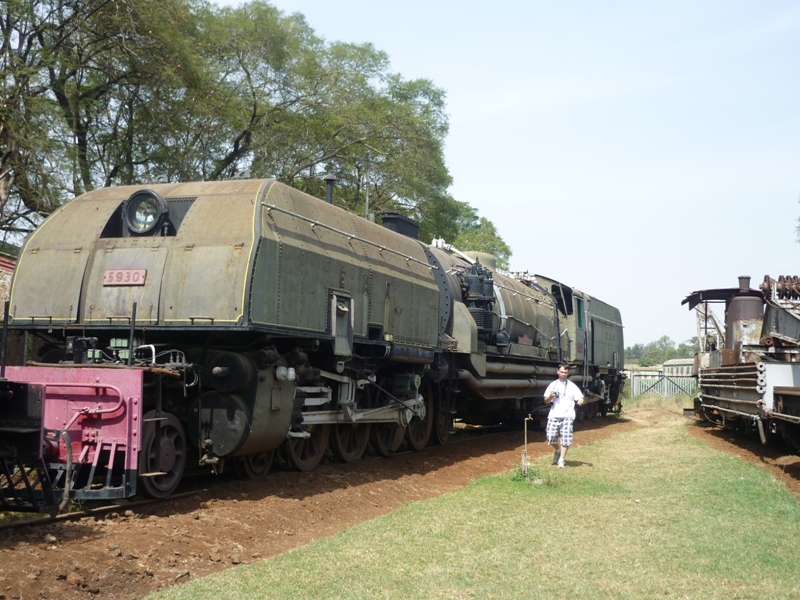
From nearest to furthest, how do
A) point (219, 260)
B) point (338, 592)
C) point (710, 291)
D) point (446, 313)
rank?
point (338, 592) → point (219, 260) → point (446, 313) → point (710, 291)

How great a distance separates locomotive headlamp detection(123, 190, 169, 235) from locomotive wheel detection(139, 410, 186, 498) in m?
2.28

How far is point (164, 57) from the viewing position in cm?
2059

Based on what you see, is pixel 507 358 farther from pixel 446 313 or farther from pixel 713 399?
pixel 713 399

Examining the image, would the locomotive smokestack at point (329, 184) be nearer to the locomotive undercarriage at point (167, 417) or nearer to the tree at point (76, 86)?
the locomotive undercarriage at point (167, 417)

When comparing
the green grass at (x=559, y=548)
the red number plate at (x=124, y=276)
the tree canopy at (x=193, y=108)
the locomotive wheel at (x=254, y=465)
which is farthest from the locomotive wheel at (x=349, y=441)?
the tree canopy at (x=193, y=108)

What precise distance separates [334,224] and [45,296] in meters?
3.66

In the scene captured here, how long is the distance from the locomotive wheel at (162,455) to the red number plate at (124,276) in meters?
1.55

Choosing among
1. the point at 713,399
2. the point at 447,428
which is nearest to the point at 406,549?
the point at 447,428

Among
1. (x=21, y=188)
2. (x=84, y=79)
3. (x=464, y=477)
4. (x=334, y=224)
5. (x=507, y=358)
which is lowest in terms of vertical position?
(x=464, y=477)

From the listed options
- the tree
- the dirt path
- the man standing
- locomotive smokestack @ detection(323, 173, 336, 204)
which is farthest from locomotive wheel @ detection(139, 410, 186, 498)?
the tree

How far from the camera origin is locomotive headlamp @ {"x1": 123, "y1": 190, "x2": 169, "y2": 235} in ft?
30.1

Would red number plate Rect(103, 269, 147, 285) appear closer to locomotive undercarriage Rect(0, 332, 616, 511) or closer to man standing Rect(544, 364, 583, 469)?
locomotive undercarriage Rect(0, 332, 616, 511)

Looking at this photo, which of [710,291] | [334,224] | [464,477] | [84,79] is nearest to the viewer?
[334,224]

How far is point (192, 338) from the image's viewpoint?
9078 mm
